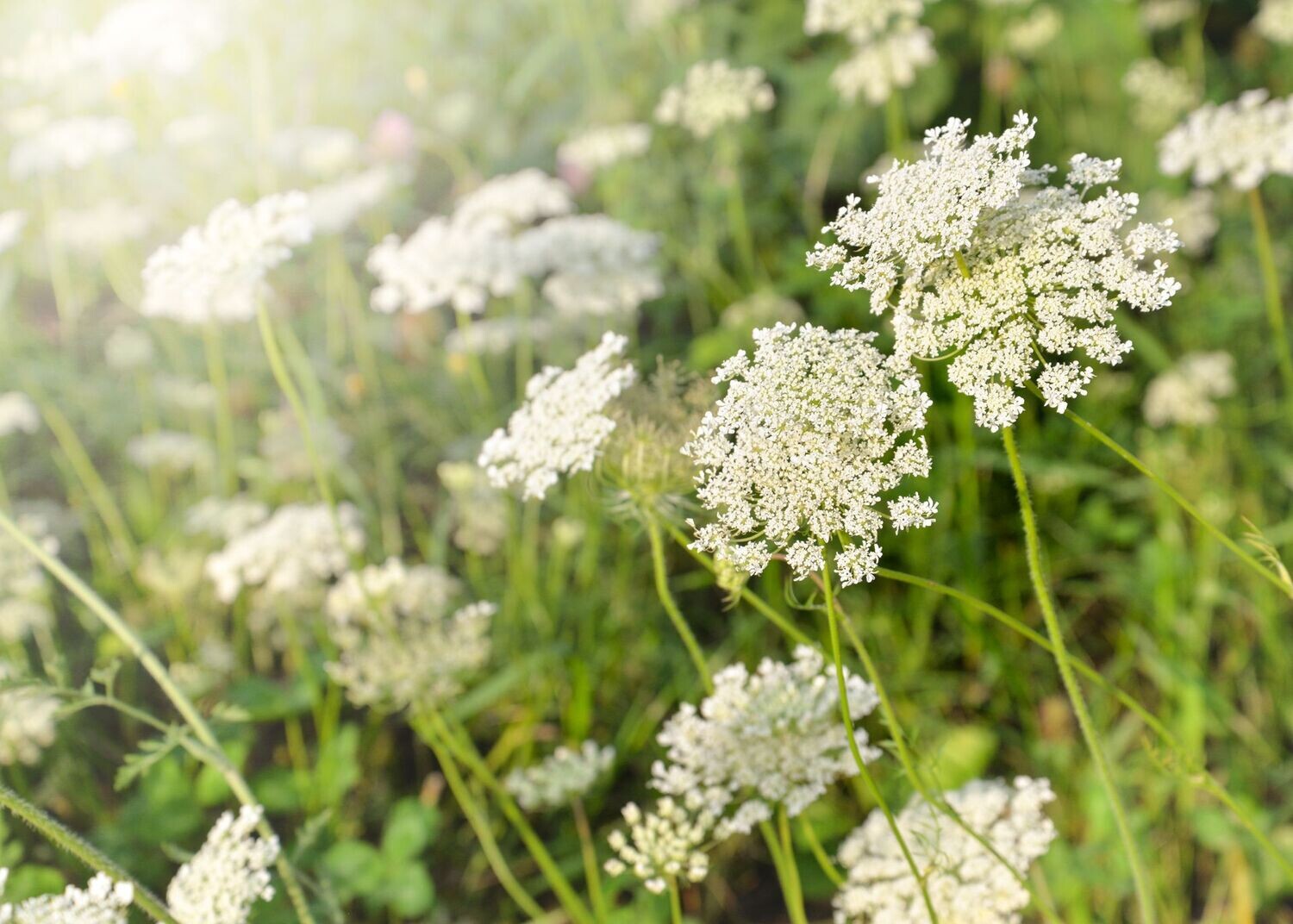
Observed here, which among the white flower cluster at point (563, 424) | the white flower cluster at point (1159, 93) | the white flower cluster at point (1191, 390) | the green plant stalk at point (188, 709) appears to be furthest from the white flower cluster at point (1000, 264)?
the white flower cluster at point (1159, 93)

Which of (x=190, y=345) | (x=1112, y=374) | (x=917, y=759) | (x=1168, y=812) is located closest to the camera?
(x=917, y=759)

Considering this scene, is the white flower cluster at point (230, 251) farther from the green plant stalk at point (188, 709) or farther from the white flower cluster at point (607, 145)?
the white flower cluster at point (607, 145)

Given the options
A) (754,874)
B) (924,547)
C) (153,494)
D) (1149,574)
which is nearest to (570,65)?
(153,494)

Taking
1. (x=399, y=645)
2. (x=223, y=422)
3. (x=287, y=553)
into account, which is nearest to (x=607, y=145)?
(x=223, y=422)

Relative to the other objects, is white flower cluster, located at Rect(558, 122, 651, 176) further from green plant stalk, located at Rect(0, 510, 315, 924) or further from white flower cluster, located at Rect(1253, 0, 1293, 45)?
green plant stalk, located at Rect(0, 510, 315, 924)

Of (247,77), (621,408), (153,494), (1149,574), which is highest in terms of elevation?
(247,77)

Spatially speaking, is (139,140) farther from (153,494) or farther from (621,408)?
(621,408)

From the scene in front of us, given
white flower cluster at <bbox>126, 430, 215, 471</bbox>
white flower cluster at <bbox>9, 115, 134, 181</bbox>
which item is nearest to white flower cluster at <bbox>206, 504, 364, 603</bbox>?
white flower cluster at <bbox>126, 430, 215, 471</bbox>
